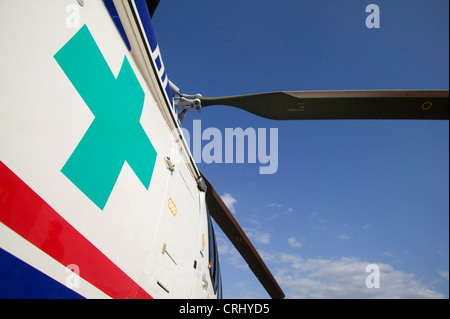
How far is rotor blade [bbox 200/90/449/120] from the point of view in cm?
262

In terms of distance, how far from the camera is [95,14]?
1091 millimetres

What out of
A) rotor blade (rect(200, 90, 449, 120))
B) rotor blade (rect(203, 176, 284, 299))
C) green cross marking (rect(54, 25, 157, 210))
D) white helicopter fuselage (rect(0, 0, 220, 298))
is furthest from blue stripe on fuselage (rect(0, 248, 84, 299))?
rotor blade (rect(203, 176, 284, 299))

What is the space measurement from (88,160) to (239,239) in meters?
4.86

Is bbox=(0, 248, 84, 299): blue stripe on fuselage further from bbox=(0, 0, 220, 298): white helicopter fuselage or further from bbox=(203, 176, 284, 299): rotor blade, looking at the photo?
bbox=(203, 176, 284, 299): rotor blade

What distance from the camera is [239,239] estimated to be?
17.4 ft

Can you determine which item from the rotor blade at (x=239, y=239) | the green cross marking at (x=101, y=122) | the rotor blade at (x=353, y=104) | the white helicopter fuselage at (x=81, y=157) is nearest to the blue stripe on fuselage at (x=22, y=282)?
the white helicopter fuselage at (x=81, y=157)

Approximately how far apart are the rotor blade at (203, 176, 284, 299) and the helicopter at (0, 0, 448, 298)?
7.45ft

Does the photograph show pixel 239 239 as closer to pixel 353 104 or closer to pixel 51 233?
pixel 353 104

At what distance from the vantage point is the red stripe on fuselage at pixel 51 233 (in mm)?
664

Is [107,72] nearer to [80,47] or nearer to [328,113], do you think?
[80,47]

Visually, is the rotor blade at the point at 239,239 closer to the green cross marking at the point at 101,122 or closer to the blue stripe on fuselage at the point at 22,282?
the green cross marking at the point at 101,122
